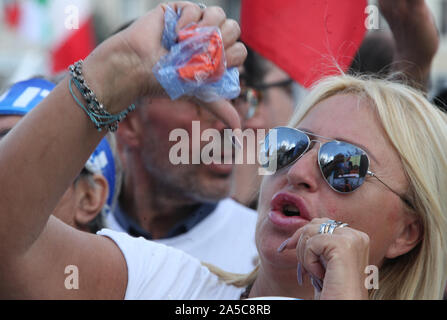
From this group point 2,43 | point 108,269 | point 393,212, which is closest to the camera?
point 108,269

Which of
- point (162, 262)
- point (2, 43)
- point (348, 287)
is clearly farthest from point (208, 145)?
Answer: point (2, 43)

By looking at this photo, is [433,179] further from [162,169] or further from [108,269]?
[162,169]

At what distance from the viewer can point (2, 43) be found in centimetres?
1961

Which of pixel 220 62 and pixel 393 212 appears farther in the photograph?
pixel 393 212

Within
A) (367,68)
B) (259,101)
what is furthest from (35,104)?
(367,68)

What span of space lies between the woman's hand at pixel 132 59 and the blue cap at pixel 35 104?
0.79 m

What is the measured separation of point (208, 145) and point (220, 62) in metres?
1.60

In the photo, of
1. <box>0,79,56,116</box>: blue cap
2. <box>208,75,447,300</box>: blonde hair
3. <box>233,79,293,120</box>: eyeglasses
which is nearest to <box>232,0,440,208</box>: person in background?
<box>233,79,293,120</box>: eyeglasses

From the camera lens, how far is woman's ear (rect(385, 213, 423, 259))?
6.54ft

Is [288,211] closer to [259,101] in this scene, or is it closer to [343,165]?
[343,165]

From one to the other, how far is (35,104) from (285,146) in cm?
90

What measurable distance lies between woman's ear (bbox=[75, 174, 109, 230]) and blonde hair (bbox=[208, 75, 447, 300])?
3.09 ft

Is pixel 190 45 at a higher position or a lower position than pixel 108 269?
higher
